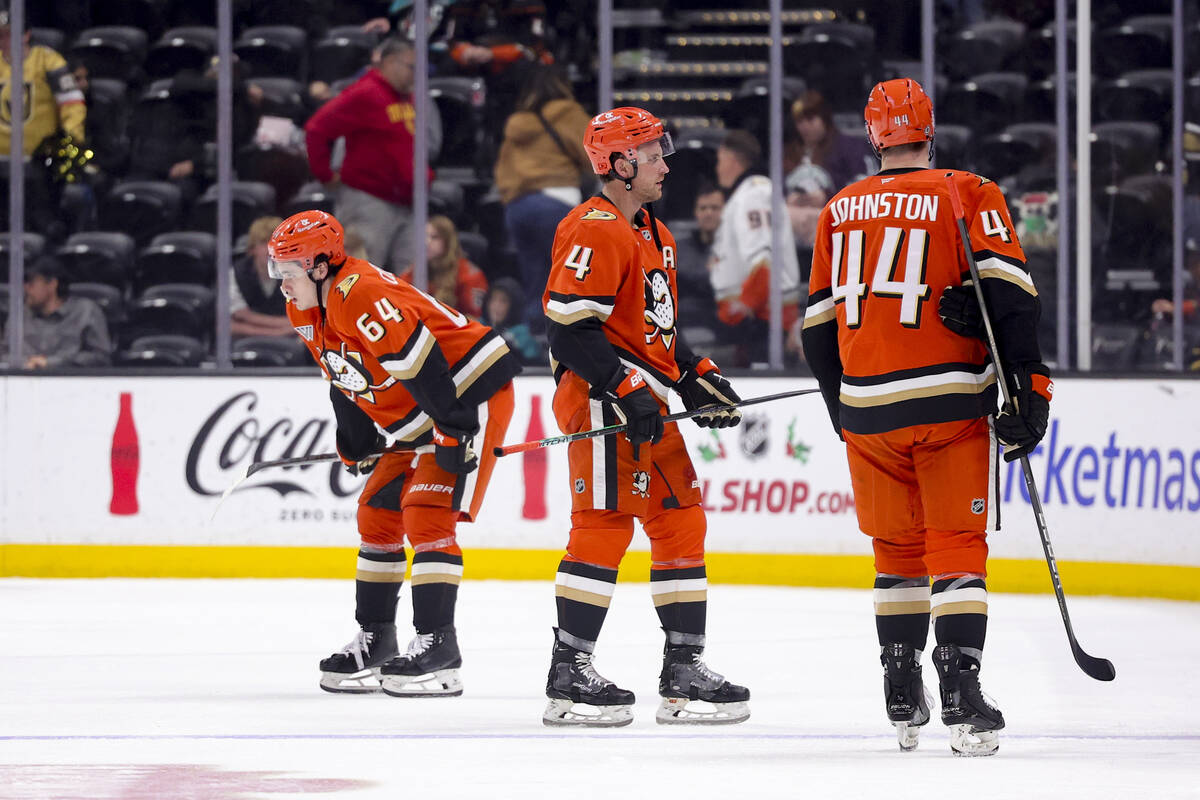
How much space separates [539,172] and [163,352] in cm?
188

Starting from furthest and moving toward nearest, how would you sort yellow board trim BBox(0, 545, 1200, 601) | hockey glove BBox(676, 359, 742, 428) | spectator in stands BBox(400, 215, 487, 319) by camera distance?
spectator in stands BBox(400, 215, 487, 319)
yellow board trim BBox(0, 545, 1200, 601)
hockey glove BBox(676, 359, 742, 428)

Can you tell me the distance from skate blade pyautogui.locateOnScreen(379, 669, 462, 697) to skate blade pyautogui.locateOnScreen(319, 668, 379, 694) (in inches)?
3.8

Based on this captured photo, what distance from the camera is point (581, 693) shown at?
3.84 metres

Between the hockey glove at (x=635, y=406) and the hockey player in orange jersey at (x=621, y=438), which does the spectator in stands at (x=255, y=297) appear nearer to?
the hockey player in orange jersey at (x=621, y=438)

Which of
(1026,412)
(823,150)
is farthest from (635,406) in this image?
(823,150)

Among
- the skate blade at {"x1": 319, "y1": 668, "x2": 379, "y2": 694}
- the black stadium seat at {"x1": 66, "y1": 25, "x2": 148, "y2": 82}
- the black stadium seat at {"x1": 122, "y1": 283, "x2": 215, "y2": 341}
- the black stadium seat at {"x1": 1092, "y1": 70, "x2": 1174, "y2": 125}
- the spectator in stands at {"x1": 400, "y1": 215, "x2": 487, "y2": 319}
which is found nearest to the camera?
the skate blade at {"x1": 319, "y1": 668, "x2": 379, "y2": 694}

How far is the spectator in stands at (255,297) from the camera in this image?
788cm

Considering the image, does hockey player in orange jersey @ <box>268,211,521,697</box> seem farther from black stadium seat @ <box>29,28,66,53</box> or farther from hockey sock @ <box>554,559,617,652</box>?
A: black stadium seat @ <box>29,28,66,53</box>

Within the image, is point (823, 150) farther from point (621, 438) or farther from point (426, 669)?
point (621, 438)

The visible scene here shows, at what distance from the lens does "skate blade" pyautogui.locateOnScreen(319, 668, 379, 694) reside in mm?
4449

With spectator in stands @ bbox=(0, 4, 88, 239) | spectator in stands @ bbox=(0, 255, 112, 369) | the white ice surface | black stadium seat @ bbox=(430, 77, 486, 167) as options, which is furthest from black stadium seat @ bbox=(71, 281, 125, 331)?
the white ice surface

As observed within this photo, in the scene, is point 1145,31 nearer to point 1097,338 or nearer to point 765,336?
point 1097,338

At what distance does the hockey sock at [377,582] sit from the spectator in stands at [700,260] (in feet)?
11.3

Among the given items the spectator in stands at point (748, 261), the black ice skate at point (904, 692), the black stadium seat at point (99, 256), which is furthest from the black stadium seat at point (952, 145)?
the black ice skate at point (904, 692)
